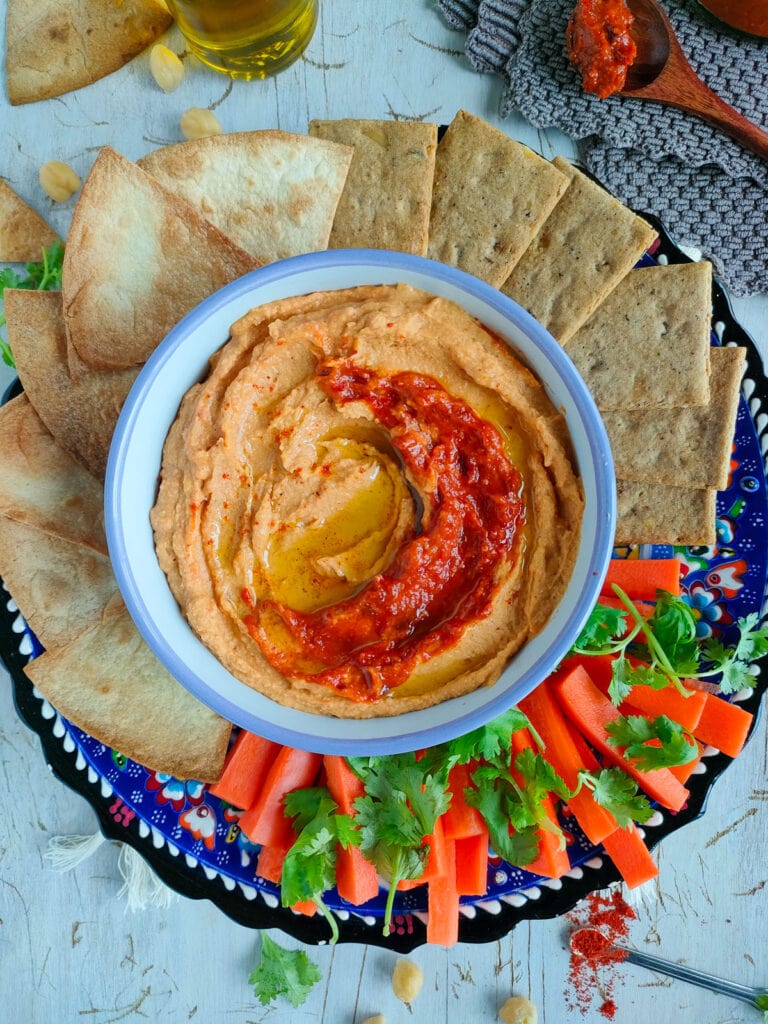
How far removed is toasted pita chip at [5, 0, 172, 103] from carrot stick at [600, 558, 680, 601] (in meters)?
2.65

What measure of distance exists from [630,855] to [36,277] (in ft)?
9.85

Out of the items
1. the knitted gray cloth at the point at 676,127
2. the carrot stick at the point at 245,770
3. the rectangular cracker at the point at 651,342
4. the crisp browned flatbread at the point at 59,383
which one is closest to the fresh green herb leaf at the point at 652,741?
the rectangular cracker at the point at 651,342

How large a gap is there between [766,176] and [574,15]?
0.91m

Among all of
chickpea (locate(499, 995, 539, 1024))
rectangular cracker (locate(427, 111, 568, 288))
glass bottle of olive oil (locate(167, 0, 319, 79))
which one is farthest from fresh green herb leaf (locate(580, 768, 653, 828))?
glass bottle of olive oil (locate(167, 0, 319, 79))

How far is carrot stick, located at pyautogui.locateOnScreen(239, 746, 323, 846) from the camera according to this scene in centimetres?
306

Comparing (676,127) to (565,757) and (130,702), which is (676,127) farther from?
(130,702)

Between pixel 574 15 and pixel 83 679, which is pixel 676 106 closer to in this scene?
pixel 574 15

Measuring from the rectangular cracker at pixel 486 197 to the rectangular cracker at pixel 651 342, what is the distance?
0.38 metres

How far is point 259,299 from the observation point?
2.72 metres

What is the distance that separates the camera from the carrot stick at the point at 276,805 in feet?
10.1

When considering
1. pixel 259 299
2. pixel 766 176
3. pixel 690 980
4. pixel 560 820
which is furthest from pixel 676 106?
pixel 690 980

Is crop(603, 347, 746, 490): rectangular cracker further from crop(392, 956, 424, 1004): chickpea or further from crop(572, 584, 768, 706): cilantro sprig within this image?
crop(392, 956, 424, 1004): chickpea

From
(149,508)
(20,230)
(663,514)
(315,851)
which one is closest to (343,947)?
(315,851)

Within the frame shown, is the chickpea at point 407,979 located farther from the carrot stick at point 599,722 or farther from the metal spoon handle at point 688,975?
the carrot stick at point 599,722
